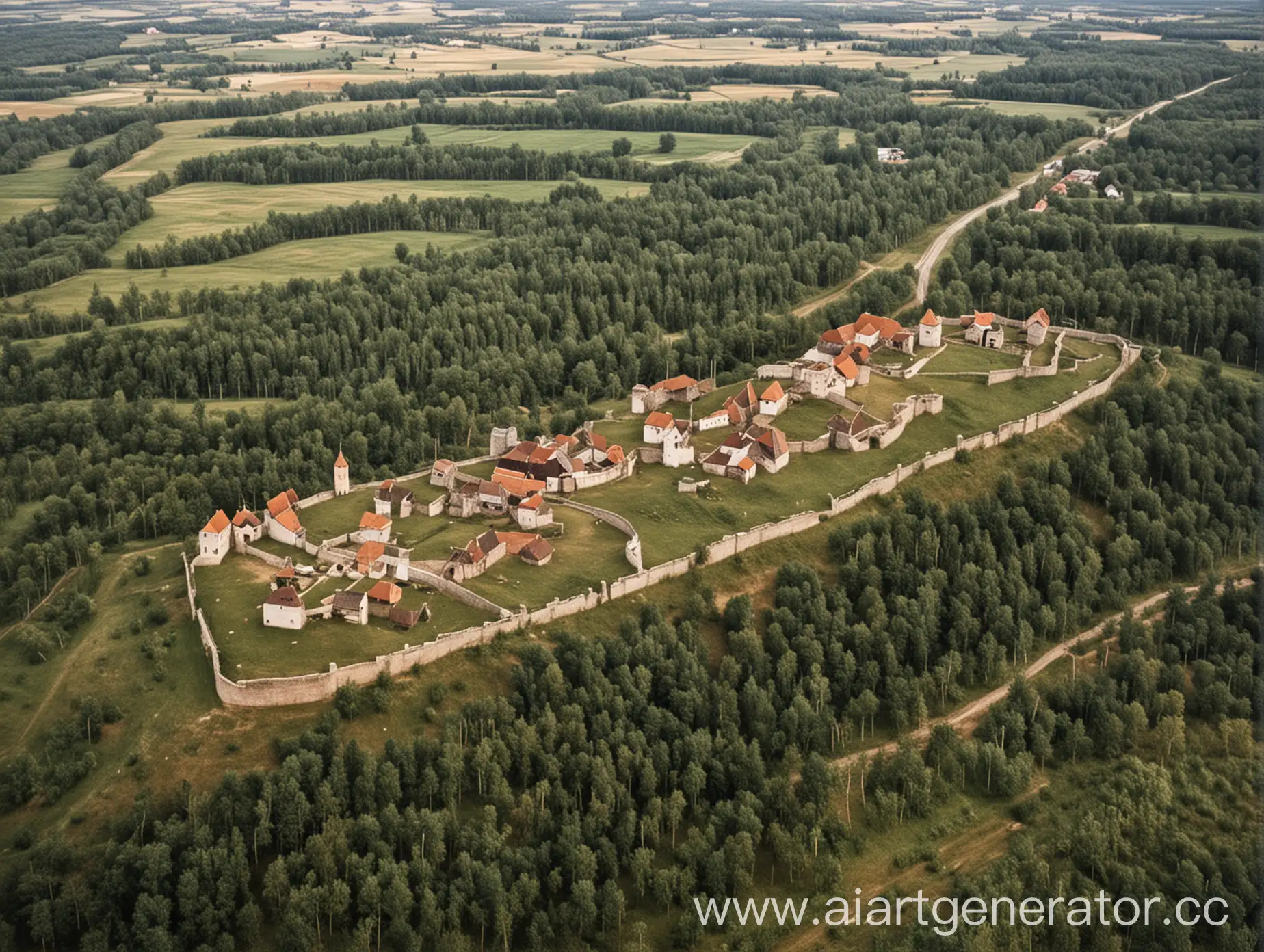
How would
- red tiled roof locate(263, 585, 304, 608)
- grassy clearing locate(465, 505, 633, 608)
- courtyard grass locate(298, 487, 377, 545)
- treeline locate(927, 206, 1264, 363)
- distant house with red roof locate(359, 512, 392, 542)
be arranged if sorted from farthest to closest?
treeline locate(927, 206, 1264, 363), courtyard grass locate(298, 487, 377, 545), distant house with red roof locate(359, 512, 392, 542), grassy clearing locate(465, 505, 633, 608), red tiled roof locate(263, 585, 304, 608)

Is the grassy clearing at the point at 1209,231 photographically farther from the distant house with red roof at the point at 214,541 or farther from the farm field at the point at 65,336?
the distant house with red roof at the point at 214,541

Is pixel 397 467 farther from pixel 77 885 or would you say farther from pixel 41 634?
pixel 77 885

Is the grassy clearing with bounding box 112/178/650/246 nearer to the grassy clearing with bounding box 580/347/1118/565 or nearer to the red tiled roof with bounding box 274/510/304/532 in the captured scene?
the grassy clearing with bounding box 580/347/1118/565

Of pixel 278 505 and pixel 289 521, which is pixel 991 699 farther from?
pixel 278 505

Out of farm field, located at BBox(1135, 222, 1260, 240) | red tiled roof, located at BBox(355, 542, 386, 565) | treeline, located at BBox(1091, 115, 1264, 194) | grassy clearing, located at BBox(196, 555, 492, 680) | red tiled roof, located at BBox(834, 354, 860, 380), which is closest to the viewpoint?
grassy clearing, located at BBox(196, 555, 492, 680)

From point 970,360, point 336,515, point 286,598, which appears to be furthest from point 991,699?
point 336,515

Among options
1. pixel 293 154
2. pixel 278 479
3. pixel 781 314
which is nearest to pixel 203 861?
pixel 278 479

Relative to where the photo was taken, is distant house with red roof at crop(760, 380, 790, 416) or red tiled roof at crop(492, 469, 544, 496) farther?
distant house with red roof at crop(760, 380, 790, 416)

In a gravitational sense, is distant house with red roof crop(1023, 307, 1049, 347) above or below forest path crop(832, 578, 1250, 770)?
above

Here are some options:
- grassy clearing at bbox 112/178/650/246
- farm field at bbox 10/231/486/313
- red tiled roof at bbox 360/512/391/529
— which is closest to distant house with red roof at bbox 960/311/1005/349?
red tiled roof at bbox 360/512/391/529
